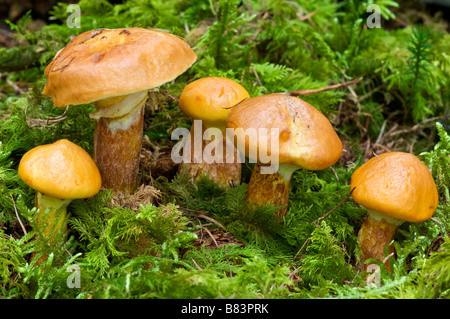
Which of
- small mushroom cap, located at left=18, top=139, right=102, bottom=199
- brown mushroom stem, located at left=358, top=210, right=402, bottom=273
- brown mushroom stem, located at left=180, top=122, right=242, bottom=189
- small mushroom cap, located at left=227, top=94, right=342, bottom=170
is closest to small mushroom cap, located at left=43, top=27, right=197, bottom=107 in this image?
small mushroom cap, located at left=18, top=139, right=102, bottom=199

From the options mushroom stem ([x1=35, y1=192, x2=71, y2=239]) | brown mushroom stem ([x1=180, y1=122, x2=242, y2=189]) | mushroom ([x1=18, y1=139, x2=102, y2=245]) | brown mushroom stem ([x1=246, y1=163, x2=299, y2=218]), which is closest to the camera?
mushroom ([x1=18, y1=139, x2=102, y2=245])

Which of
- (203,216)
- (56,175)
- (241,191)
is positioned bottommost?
(203,216)

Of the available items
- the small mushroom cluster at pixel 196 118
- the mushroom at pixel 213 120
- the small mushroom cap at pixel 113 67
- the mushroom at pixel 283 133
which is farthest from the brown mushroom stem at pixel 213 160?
the small mushroom cap at pixel 113 67

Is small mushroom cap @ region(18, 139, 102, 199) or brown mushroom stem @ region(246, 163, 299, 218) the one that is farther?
brown mushroom stem @ region(246, 163, 299, 218)

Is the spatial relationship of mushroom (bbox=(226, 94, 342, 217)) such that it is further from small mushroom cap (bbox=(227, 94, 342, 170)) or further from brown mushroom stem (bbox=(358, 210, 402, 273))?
brown mushroom stem (bbox=(358, 210, 402, 273))

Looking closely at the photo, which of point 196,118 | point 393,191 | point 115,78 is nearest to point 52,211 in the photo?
point 115,78

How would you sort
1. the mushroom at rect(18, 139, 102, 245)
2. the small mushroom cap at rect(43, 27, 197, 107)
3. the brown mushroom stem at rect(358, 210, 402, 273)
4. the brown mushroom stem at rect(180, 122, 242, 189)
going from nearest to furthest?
the small mushroom cap at rect(43, 27, 197, 107) < the mushroom at rect(18, 139, 102, 245) < the brown mushroom stem at rect(358, 210, 402, 273) < the brown mushroom stem at rect(180, 122, 242, 189)

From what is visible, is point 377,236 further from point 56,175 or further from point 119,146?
point 56,175

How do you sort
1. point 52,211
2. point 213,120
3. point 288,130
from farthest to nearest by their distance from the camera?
point 213,120 → point 52,211 → point 288,130
